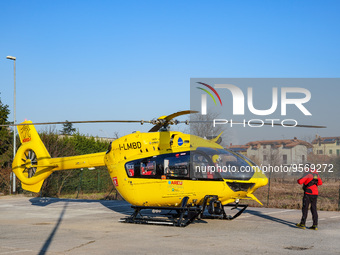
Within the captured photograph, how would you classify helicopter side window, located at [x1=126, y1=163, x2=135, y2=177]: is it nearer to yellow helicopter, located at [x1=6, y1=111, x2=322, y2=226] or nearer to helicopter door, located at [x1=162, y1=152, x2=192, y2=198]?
yellow helicopter, located at [x1=6, y1=111, x2=322, y2=226]

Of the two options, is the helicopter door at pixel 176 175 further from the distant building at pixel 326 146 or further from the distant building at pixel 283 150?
the distant building at pixel 326 146

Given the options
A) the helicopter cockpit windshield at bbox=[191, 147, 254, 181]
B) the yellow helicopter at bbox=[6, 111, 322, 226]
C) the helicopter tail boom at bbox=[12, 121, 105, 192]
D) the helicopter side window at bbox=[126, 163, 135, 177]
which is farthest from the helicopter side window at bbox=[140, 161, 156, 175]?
the helicopter tail boom at bbox=[12, 121, 105, 192]

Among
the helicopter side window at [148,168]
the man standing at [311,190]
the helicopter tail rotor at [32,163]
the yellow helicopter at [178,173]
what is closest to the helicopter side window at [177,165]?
the yellow helicopter at [178,173]

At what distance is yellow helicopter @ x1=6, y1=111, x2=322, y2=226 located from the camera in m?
12.5

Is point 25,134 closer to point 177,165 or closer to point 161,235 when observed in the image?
point 177,165

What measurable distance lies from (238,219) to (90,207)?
7284 millimetres

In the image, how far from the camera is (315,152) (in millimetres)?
16688

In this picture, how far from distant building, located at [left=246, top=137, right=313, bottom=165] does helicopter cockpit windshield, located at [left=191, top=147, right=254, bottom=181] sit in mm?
2916

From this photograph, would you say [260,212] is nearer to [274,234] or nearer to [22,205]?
[274,234]

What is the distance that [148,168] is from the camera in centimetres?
1330

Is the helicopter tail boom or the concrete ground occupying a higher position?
the helicopter tail boom

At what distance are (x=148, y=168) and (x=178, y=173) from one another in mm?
1053

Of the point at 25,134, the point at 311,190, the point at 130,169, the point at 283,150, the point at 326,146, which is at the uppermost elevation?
the point at 25,134

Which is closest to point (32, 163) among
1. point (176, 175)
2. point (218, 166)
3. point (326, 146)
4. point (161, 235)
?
point (176, 175)
